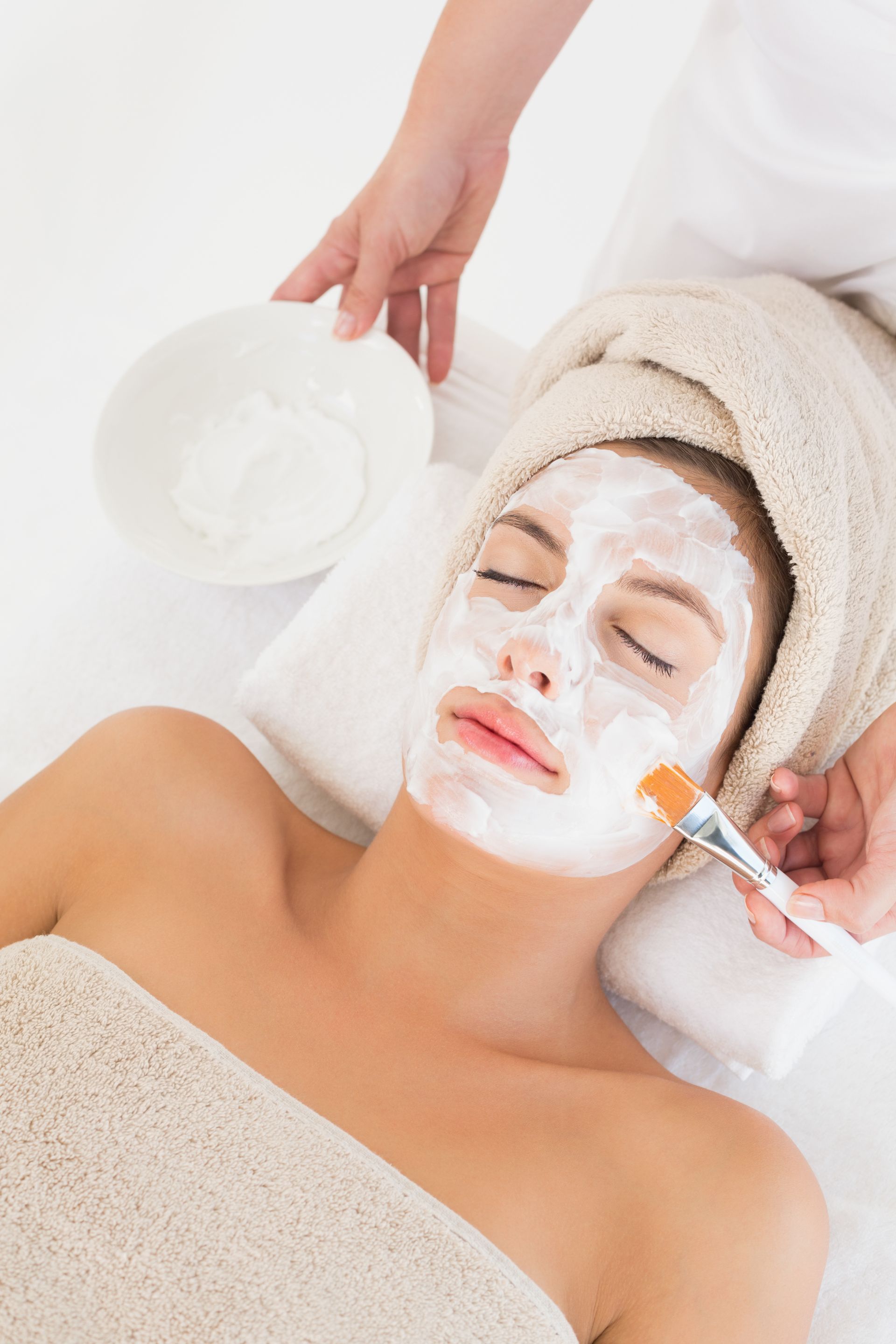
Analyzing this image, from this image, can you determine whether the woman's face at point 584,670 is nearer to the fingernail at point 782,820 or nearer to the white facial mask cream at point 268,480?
the fingernail at point 782,820

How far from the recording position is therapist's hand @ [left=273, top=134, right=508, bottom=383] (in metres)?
1.44

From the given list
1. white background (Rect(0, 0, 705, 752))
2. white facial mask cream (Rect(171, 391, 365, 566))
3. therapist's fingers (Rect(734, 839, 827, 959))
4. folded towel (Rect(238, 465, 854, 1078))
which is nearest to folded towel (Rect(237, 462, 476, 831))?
folded towel (Rect(238, 465, 854, 1078))

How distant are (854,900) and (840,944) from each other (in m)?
0.05

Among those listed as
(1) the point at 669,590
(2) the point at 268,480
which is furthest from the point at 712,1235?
(2) the point at 268,480

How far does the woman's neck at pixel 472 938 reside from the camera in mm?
1095

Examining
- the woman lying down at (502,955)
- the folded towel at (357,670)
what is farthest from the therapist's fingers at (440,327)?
the woman lying down at (502,955)

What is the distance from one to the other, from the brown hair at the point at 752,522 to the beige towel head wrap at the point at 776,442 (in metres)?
0.01

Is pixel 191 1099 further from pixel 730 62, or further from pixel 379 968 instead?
pixel 730 62

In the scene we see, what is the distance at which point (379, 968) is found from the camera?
115cm

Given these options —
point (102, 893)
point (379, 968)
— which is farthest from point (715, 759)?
point (102, 893)

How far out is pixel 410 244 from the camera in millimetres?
1502

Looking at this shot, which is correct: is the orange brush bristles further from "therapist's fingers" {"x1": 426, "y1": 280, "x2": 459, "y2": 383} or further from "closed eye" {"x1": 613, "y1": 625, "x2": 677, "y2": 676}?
"therapist's fingers" {"x1": 426, "y1": 280, "x2": 459, "y2": 383}

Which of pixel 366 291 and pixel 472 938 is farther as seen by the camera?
pixel 366 291

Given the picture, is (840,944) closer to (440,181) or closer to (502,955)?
(502,955)
